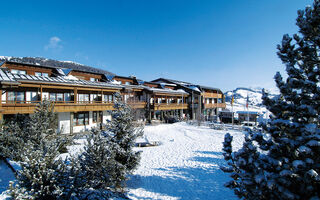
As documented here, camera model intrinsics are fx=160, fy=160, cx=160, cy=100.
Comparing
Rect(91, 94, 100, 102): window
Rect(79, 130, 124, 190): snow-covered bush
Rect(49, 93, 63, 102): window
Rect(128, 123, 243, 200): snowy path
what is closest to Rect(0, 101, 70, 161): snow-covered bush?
Rect(79, 130, 124, 190): snow-covered bush

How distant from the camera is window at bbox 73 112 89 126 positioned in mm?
22103

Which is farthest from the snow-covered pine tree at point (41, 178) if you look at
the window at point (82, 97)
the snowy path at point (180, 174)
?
the window at point (82, 97)

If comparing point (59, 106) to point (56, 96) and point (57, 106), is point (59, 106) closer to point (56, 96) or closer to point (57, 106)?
point (57, 106)

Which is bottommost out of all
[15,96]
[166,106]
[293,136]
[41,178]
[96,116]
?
[41,178]

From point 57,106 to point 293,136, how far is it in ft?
68.4

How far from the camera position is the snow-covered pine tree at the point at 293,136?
3.40 m

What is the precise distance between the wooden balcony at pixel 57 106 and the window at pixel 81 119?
A: 80.4 inches

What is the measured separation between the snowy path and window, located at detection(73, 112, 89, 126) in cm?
1140

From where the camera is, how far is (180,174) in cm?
1095

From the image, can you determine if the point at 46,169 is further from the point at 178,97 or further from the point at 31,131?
the point at 178,97

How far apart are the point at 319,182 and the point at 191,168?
29.9 ft

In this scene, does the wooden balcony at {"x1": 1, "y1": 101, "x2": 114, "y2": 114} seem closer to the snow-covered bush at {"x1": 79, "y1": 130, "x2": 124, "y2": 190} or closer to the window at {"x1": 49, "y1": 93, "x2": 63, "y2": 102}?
the window at {"x1": 49, "y1": 93, "x2": 63, "y2": 102}

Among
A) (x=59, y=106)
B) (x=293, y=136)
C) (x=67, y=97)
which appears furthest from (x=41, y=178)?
(x=67, y=97)

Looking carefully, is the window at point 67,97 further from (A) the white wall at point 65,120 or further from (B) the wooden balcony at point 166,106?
(B) the wooden balcony at point 166,106
